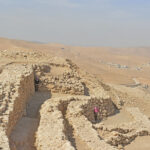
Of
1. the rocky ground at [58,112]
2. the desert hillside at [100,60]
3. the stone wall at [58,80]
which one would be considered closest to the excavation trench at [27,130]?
the rocky ground at [58,112]

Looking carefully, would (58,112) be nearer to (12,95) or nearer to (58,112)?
(58,112)

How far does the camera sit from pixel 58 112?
10055 mm

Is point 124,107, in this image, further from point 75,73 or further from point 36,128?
point 36,128

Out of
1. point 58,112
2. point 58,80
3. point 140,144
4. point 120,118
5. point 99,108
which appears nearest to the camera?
point 58,112

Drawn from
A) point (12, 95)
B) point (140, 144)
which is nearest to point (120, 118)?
point (140, 144)

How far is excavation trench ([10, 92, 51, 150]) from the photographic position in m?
7.89

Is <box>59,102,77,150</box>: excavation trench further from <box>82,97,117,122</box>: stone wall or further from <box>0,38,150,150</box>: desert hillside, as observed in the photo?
<box>82,97,117,122</box>: stone wall

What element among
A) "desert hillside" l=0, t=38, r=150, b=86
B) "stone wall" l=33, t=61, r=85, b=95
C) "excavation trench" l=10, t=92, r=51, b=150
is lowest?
"desert hillside" l=0, t=38, r=150, b=86

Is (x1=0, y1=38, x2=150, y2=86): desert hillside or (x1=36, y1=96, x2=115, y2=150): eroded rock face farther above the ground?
(x1=36, y1=96, x2=115, y2=150): eroded rock face

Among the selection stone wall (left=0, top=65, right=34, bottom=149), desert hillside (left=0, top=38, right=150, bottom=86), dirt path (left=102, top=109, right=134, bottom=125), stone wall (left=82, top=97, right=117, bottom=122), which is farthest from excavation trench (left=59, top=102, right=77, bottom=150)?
desert hillside (left=0, top=38, right=150, bottom=86)

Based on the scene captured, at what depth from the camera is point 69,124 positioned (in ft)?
35.4

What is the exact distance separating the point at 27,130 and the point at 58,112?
1.47m

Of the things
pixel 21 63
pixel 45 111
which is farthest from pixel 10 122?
pixel 21 63

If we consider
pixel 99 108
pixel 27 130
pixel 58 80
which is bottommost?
pixel 99 108
